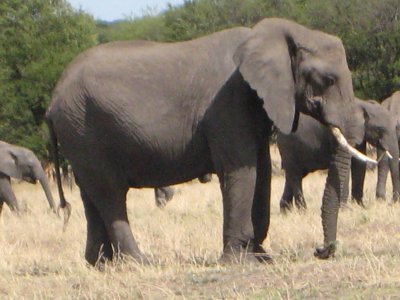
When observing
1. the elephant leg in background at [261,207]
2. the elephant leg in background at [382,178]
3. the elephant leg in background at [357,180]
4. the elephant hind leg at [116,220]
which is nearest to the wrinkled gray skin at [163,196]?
the elephant leg in background at [357,180]

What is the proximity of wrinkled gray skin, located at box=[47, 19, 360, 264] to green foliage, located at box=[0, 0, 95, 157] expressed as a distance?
88.4 feet

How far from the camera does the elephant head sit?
33.4 feet

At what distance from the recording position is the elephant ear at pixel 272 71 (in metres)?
10.2

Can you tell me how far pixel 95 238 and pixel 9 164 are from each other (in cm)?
1417

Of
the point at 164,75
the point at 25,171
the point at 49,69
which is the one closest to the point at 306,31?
the point at 164,75

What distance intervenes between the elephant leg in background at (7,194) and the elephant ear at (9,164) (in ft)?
0.41

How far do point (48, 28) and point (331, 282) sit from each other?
3598 centimetres

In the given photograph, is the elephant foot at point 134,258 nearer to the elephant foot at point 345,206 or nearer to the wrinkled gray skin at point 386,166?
the elephant foot at point 345,206

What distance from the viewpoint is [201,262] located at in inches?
410

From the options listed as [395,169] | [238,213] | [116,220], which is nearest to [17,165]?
[395,169]

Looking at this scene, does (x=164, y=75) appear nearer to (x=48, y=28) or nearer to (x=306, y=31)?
(x=306, y=31)

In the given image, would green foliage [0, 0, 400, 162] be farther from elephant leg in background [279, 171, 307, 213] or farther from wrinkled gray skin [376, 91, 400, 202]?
elephant leg in background [279, 171, 307, 213]

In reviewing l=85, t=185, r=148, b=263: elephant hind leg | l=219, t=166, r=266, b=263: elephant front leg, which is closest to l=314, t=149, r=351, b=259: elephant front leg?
l=219, t=166, r=266, b=263: elephant front leg

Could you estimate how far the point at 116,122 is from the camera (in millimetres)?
10695
